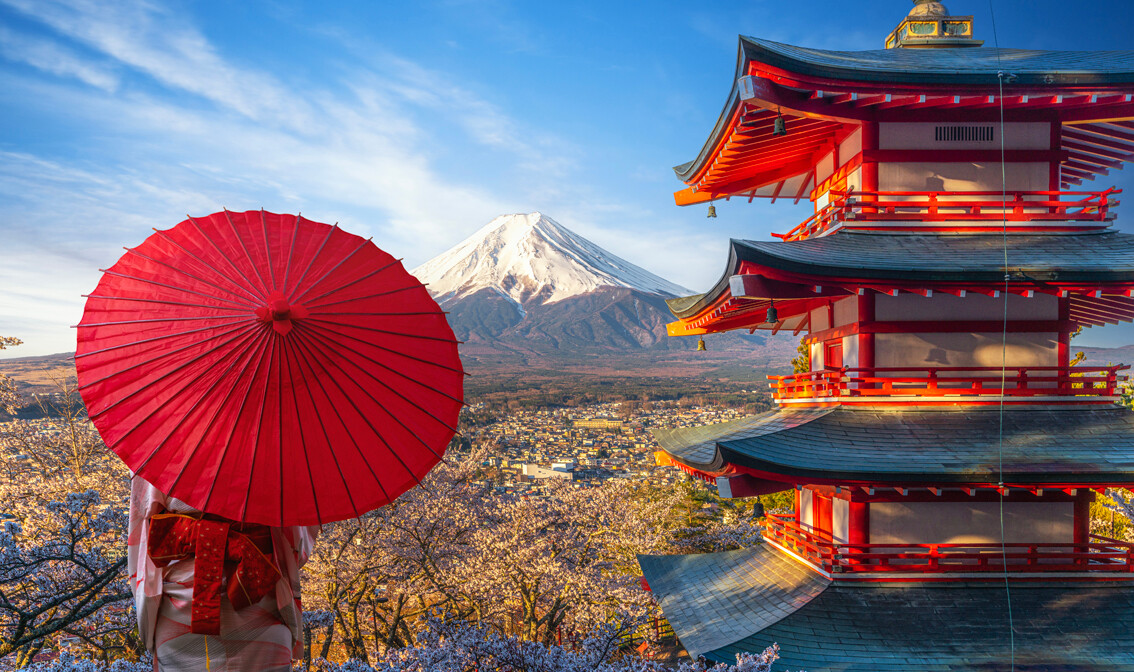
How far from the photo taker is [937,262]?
222 inches

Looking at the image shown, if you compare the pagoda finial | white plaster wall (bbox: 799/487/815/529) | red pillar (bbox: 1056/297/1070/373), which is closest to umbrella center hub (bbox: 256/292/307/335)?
white plaster wall (bbox: 799/487/815/529)

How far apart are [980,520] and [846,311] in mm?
2174

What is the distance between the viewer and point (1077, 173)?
24.4ft

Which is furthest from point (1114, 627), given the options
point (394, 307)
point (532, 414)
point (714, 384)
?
point (714, 384)

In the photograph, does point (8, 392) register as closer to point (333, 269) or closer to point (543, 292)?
point (333, 269)

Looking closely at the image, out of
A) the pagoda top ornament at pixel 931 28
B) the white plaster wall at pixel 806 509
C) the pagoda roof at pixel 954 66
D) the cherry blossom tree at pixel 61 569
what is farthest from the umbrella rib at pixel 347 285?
the pagoda top ornament at pixel 931 28

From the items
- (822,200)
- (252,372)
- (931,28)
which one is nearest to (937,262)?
(822,200)

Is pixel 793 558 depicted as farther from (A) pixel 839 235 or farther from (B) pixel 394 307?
(B) pixel 394 307

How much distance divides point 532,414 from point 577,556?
55.5m

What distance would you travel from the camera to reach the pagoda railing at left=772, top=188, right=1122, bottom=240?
6.10 m

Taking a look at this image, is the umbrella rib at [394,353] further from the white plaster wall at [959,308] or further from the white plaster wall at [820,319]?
the white plaster wall at [820,319]

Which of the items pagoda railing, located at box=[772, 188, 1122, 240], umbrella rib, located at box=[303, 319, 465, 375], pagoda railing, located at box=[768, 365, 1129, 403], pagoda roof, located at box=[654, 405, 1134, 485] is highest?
pagoda railing, located at box=[772, 188, 1122, 240]

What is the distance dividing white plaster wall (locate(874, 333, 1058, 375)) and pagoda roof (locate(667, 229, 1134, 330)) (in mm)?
566

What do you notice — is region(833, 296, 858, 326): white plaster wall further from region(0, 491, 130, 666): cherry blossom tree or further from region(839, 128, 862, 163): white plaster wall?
region(0, 491, 130, 666): cherry blossom tree
